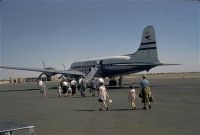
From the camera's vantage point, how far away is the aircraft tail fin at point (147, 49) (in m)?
38.2

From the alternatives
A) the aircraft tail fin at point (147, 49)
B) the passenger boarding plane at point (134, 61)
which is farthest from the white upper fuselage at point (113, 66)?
the aircraft tail fin at point (147, 49)

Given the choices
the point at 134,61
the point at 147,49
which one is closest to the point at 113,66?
the point at 134,61

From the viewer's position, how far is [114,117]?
45.7 feet

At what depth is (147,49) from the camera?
38938 millimetres

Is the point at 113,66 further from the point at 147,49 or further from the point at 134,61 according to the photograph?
the point at 147,49

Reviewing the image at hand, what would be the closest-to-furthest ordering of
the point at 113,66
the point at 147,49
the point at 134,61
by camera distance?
the point at 134,61, the point at 147,49, the point at 113,66

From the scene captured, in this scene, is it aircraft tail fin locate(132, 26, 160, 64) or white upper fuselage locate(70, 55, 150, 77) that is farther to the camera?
white upper fuselage locate(70, 55, 150, 77)

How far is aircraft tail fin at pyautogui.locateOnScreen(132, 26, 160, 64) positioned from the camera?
38188 mm

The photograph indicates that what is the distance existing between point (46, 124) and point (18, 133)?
7.56ft

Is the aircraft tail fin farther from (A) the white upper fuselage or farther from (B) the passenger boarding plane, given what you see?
(A) the white upper fuselage

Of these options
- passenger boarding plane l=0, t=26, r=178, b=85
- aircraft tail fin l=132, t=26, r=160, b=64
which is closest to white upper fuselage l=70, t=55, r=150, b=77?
passenger boarding plane l=0, t=26, r=178, b=85

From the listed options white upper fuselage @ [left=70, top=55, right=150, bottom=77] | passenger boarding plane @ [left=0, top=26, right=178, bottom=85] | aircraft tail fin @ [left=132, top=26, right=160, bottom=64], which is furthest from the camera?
white upper fuselage @ [left=70, top=55, right=150, bottom=77]

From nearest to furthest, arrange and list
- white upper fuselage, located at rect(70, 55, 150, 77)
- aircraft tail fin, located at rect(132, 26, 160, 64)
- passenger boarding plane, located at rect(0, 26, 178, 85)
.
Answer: passenger boarding plane, located at rect(0, 26, 178, 85) → aircraft tail fin, located at rect(132, 26, 160, 64) → white upper fuselage, located at rect(70, 55, 150, 77)

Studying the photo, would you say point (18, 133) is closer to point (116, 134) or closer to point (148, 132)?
point (116, 134)
